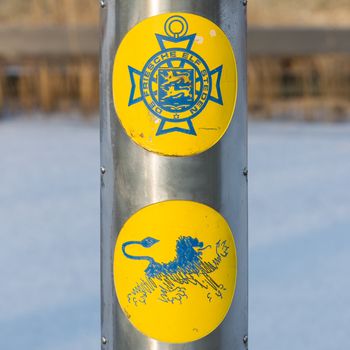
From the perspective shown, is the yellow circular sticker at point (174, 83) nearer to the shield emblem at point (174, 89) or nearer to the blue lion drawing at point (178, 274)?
the shield emblem at point (174, 89)

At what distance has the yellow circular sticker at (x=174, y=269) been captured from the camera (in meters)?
1.57

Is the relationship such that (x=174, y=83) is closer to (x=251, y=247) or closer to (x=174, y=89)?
(x=174, y=89)

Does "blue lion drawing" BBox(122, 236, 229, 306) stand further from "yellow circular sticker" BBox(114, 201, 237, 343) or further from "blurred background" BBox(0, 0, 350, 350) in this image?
"blurred background" BBox(0, 0, 350, 350)

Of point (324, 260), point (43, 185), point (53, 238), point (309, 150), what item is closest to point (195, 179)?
point (324, 260)

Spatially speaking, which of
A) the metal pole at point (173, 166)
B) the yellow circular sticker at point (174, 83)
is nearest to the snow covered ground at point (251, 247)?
the metal pole at point (173, 166)

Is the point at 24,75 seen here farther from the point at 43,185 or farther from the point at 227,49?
the point at 227,49

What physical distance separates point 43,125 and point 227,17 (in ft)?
21.8

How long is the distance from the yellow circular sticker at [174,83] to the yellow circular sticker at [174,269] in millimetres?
131

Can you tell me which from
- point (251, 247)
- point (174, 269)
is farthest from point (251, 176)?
point (174, 269)

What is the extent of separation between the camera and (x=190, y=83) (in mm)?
1531

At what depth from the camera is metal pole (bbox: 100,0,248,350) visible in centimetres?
154

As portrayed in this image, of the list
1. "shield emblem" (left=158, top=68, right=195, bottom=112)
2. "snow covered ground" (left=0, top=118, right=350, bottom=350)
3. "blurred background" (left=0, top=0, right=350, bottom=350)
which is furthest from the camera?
"blurred background" (left=0, top=0, right=350, bottom=350)

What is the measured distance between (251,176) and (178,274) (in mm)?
3801

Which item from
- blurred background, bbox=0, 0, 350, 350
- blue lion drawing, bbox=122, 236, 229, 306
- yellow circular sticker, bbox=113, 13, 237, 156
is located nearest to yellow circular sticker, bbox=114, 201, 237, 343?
blue lion drawing, bbox=122, 236, 229, 306
